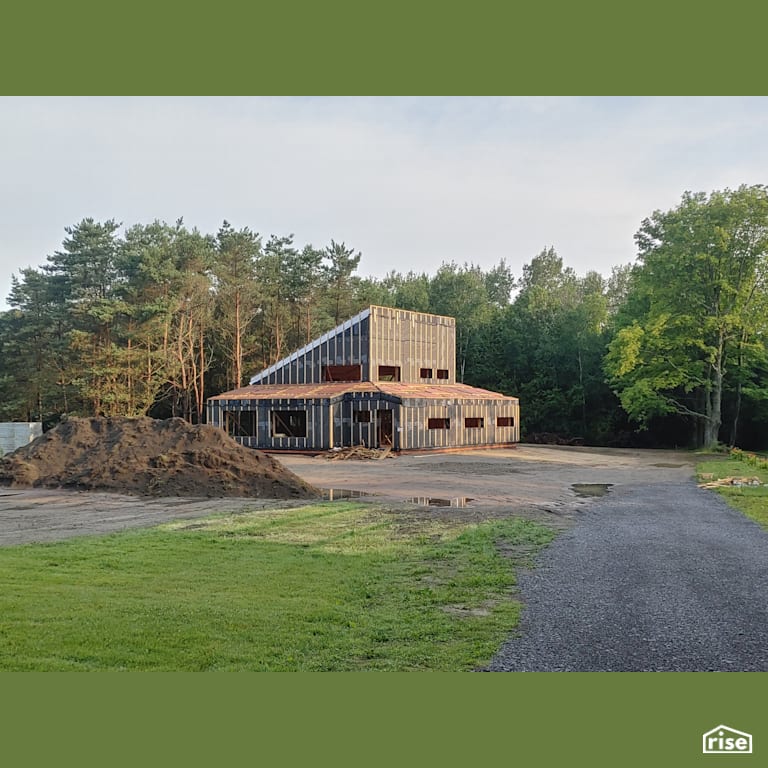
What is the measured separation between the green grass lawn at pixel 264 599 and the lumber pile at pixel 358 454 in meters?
18.5

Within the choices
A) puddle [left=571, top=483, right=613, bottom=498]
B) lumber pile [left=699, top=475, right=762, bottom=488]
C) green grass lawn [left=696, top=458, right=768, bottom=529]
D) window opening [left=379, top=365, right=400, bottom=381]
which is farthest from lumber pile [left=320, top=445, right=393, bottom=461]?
lumber pile [left=699, top=475, right=762, bottom=488]

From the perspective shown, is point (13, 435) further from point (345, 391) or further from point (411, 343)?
point (411, 343)

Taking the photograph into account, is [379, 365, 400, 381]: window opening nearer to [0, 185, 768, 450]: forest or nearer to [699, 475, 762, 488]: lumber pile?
[0, 185, 768, 450]: forest

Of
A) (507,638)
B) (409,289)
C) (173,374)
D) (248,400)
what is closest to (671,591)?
(507,638)

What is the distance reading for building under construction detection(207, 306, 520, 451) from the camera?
34.3m

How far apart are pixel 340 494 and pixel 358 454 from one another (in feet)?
43.4

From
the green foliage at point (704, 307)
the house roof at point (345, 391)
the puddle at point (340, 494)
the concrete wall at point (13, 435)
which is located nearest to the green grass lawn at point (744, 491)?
the puddle at point (340, 494)

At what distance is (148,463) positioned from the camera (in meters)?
20.0

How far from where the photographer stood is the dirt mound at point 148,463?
1836 cm

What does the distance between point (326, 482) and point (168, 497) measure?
5177 mm

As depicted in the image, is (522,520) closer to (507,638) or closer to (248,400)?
(507,638)

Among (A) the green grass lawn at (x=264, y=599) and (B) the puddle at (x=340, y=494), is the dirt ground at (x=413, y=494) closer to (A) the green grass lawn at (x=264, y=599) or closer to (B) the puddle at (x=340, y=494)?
(B) the puddle at (x=340, y=494)

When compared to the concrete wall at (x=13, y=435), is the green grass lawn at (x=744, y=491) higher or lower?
lower

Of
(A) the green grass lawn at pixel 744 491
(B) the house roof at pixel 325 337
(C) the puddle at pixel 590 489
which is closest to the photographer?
(A) the green grass lawn at pixel 744 491
